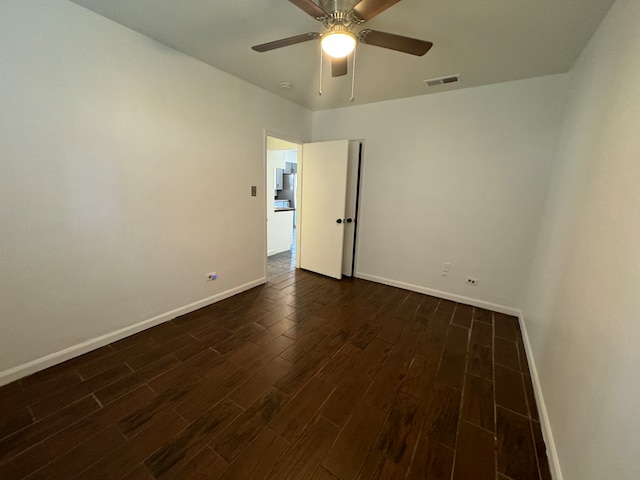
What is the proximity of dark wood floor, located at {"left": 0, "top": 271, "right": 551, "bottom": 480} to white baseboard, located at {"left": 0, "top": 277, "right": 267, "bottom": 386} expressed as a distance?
7 cm

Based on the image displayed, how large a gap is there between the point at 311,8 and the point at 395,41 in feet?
1.77

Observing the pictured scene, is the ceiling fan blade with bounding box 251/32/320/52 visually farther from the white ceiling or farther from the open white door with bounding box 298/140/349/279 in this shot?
A: the open white door with bounding box 298/140/349/279

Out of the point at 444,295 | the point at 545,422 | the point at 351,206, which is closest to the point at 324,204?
the point at 351,206

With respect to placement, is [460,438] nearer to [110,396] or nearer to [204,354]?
[204,354]

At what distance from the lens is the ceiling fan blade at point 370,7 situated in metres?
1.25

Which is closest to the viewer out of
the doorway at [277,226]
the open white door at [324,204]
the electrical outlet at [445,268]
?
the electrical outlet at [445,268]

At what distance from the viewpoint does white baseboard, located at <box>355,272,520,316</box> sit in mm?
2943

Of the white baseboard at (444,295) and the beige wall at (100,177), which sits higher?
the beige wall at (100,177)

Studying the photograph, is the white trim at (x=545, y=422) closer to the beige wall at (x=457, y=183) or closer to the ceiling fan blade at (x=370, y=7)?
the beige wall at (x=457, y=183)

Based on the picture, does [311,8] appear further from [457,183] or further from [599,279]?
[457,183]

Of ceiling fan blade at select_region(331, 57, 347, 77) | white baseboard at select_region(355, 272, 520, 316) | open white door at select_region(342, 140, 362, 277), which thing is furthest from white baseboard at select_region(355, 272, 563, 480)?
ceiling fan blade at select_region(331, 57, 347, 77)

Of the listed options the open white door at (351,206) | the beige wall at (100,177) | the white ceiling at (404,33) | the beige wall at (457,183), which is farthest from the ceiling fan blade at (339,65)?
the open white door at (351,206)

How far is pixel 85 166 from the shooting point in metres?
1.88

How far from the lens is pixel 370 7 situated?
4.29 feet
